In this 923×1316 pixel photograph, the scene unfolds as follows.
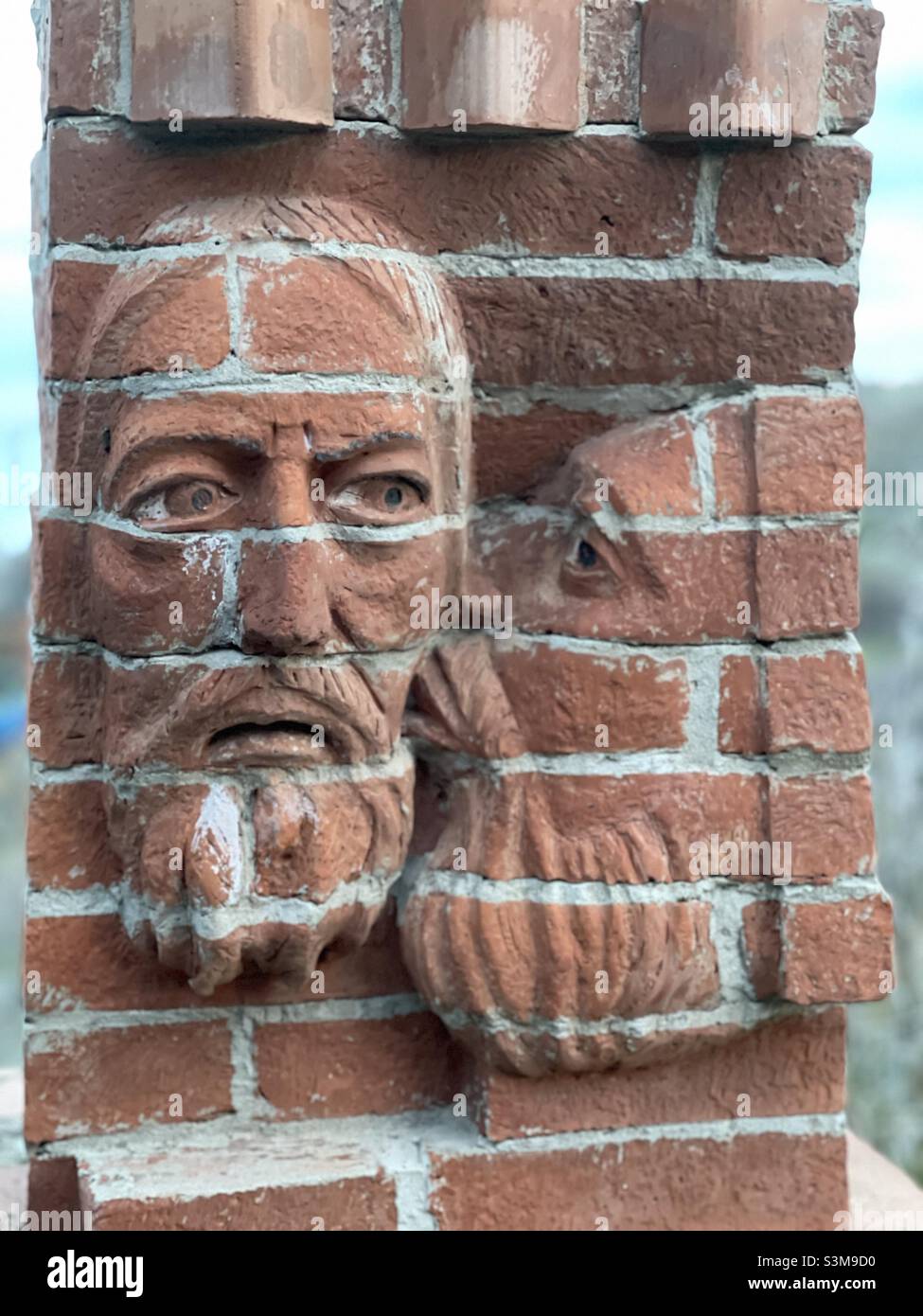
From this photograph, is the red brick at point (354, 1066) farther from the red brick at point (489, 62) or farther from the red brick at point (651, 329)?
the red brick at point (489, 62)

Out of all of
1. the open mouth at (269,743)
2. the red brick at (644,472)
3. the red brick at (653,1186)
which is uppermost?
the red brick at (644,472)

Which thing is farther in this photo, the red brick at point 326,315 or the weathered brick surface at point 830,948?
the weathered brick surface at point 830,948

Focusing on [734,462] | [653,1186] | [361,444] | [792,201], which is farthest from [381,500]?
[653,1186]

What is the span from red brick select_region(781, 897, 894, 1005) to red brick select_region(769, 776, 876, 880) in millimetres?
30

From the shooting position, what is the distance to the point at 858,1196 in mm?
1389

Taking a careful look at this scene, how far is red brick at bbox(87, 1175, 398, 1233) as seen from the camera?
1047 mm

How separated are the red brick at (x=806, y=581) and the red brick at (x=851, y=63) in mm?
302

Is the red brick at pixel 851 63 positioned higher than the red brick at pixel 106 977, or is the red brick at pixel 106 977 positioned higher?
the red brick at pixel 851 63

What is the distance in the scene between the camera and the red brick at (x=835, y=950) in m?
1.10

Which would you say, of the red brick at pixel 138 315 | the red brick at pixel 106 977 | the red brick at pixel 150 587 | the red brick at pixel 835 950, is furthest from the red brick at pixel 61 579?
the red brick at pixel 835 950

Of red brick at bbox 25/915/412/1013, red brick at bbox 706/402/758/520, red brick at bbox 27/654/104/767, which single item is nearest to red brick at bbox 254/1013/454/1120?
red brick at bbox 25/915/412/1013

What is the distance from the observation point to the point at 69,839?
109 cm

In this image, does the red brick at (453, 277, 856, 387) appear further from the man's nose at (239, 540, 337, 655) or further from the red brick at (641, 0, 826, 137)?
the man's nose at (239, 540, 337, 655)

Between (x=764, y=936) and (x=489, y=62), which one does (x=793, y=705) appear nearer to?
(x=764, y=936)
